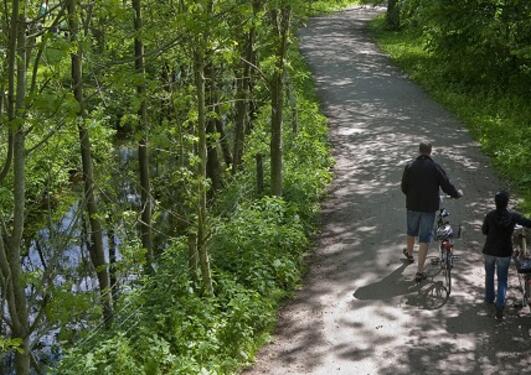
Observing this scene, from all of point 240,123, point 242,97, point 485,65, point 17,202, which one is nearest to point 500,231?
point 17,202

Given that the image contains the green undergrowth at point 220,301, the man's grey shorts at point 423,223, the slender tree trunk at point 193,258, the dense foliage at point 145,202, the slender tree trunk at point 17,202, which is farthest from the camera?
the man's grey shorts at point 423,223

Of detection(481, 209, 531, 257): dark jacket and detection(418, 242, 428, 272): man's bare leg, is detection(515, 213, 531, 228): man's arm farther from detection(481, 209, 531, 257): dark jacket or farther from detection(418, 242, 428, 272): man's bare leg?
detection(418, 242, 428, 272): man's bare leg

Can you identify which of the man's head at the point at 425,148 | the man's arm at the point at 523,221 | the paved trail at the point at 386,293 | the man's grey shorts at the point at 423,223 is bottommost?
the paved trail at the point at 386,293

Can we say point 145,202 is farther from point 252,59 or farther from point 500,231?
point 252,59

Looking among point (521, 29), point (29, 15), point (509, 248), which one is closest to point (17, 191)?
point (29, 15)

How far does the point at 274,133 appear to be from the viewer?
39.3 feet

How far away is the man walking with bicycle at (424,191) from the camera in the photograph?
950 centimetres

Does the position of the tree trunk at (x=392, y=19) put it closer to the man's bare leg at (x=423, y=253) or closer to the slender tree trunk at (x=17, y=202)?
the man's bare leg at (x=423, y=253)

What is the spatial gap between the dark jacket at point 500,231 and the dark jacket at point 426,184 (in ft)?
3.56

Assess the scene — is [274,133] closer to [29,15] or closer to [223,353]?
[223,353]

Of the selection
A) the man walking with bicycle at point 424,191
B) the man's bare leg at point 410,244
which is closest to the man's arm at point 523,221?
the man walking with bicycle at point 424,191

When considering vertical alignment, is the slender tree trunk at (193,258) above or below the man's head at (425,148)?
below

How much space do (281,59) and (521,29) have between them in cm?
1206

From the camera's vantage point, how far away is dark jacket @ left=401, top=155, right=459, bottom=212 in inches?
374
